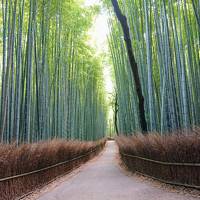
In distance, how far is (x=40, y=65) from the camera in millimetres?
10086

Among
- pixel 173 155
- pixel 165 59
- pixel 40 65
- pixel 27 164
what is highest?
pixel 40 65

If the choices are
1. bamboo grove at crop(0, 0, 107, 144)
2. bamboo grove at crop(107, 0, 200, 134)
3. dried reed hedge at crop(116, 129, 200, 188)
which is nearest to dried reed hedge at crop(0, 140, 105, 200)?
bamboo grove at crop(0, 0, 107, 144)

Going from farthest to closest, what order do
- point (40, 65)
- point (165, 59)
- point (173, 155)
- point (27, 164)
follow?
point (40, 65), point (165, 59), point (27, 164), point (173, 155)

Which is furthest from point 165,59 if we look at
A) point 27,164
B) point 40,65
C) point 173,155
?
point 40,65

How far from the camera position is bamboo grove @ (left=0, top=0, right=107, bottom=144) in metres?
7.37

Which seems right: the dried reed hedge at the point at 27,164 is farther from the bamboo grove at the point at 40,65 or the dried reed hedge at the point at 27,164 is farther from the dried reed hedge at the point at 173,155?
the dried reed hedge at the point at 173,155

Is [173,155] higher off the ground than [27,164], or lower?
higher

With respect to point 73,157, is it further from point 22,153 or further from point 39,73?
point 22,153

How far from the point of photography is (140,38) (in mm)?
9859

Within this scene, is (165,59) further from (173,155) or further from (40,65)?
(40,65)

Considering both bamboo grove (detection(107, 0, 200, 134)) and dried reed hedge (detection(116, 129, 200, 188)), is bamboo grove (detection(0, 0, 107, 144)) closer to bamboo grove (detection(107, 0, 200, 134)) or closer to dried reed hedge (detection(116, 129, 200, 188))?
bamboo grove (detection(107, 0, 200, 134))

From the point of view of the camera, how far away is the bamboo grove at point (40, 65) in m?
7.37

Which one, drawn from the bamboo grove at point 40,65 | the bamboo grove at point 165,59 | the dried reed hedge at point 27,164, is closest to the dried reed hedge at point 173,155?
the bamboo grove at point 165,59

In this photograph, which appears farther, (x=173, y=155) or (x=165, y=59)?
(x=165, y=59)
